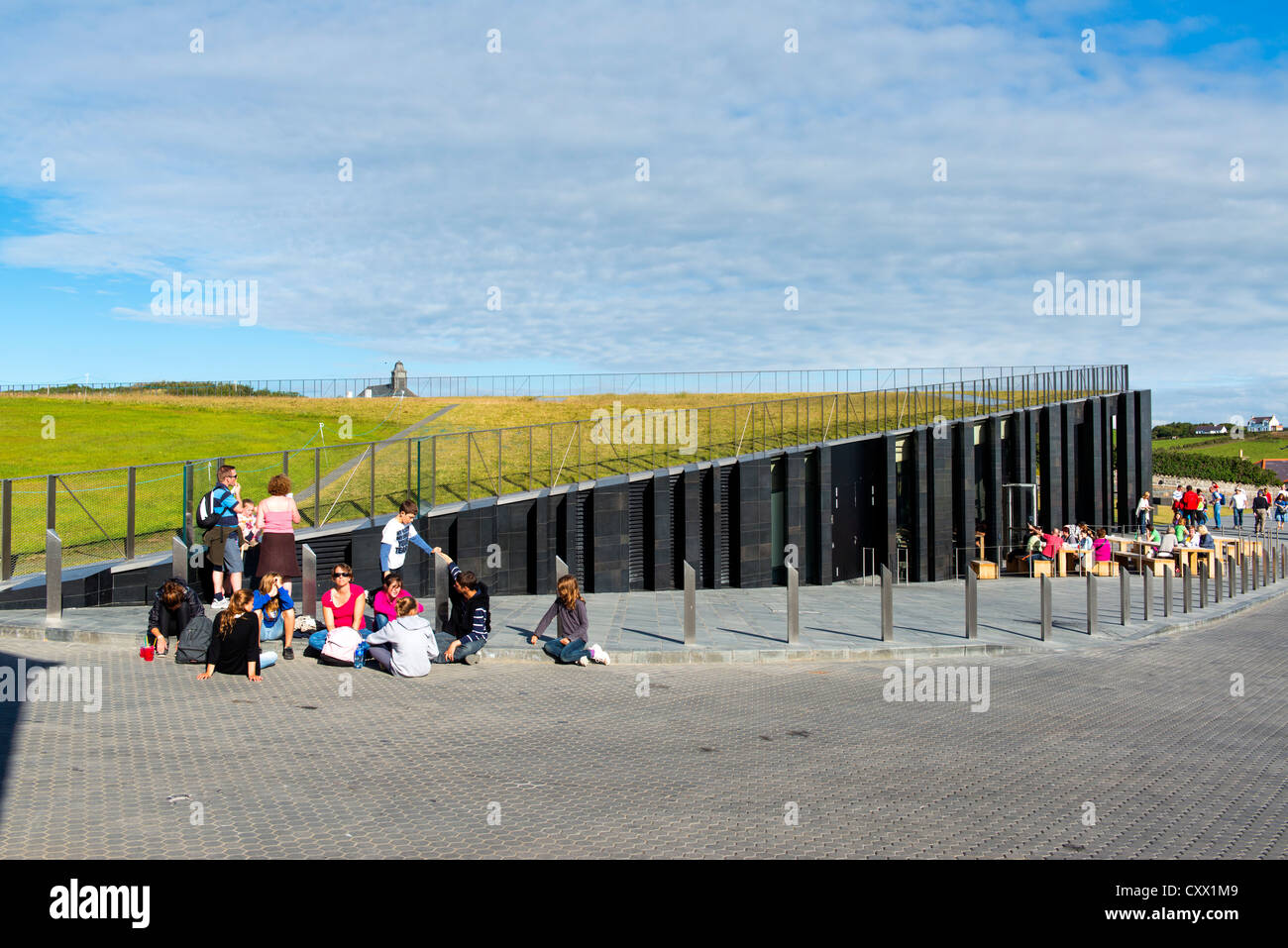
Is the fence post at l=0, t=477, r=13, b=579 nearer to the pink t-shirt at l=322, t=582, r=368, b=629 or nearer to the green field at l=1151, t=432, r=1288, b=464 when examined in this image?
the pink t-shirt at l=322, t=582, r=368, b=629

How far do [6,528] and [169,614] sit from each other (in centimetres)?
499

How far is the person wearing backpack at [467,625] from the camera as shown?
11.4m

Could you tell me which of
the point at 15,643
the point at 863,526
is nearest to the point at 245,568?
the point at 15,643

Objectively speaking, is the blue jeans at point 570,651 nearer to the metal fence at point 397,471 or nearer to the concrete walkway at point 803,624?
the concrete walkway at point 803,624

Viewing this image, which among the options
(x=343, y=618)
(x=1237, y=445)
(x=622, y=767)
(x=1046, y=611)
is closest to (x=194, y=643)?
(x=343, y=618)

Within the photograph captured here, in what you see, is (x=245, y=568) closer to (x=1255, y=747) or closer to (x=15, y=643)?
(x=15, y=643)

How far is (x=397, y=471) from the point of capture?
1992 cm

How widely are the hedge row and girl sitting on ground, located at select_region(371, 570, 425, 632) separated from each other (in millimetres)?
85900

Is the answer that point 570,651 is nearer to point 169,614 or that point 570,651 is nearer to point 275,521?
point 275,521

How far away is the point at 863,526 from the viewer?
2767cm

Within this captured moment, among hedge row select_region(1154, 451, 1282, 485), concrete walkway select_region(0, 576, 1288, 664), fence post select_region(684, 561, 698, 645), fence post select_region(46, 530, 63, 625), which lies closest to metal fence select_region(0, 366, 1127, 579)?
concrete walkway select_region(0, 576, 1288, 664)

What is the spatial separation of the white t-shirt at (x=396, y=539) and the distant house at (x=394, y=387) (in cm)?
4730

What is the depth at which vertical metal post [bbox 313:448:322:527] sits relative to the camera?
17734 millimetres

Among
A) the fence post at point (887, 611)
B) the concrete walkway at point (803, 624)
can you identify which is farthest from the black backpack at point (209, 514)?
the fence post at point (887, 611)
